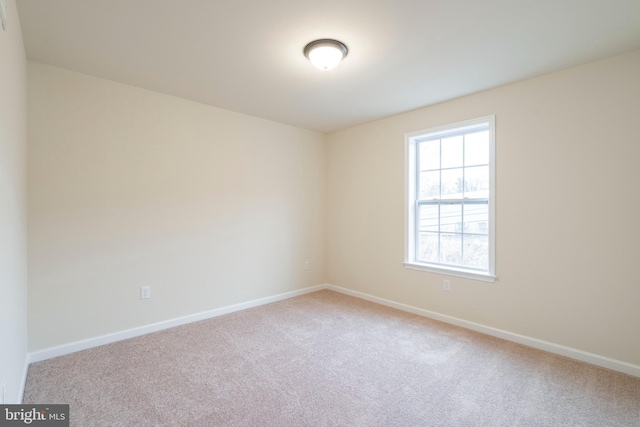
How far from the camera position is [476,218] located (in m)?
3.23

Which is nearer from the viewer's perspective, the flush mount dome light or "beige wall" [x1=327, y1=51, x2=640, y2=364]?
the flush mount dome light

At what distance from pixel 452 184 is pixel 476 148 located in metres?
0.45

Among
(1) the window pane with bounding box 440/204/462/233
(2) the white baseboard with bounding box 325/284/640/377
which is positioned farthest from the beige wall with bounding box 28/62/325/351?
(1) the window pane with bounding box 440/204/462/233

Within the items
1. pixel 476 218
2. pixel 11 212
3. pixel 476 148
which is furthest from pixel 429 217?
pixel 11 212

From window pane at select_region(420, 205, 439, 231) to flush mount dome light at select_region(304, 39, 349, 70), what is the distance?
2098 mm

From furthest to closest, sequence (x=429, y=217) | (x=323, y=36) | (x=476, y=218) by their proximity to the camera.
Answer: (x=429, y=217)
(x=476, y=218)
(x=323, y=36)

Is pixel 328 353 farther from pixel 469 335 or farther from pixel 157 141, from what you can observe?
pixel 157 141

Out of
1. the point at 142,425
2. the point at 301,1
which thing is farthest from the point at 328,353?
the point at 301,1

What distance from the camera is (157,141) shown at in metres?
3.12

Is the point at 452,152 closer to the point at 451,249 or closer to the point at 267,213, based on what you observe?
the point at 451,249

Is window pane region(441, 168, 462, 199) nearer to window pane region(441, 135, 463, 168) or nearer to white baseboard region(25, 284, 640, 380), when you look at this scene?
window pane region(441, 135, 463, 168)

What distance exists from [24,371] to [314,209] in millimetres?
3451

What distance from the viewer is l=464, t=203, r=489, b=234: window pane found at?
3.16 metres

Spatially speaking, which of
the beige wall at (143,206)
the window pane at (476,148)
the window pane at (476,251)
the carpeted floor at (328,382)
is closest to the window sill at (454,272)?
the window pane at (476,251)
